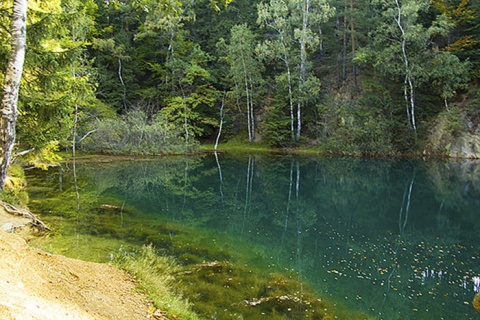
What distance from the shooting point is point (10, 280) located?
3822mm

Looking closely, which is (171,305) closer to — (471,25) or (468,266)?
(468,266)

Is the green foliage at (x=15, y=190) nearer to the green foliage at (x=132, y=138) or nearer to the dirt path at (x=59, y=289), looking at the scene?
the dirt path at (x=59, y=289)

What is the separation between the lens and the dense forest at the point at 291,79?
2828 centimetres

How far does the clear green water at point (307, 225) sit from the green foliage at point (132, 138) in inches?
271

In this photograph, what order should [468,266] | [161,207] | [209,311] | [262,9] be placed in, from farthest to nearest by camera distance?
1. [262,9]
2. [161,207]
3. [468,266]
4. [209,311]

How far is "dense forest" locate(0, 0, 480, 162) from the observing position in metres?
28.3

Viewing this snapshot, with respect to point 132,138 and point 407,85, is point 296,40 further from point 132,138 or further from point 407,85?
point 132,138

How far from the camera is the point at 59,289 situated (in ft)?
13.9

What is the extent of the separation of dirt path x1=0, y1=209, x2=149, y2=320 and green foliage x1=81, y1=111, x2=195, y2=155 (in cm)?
2351

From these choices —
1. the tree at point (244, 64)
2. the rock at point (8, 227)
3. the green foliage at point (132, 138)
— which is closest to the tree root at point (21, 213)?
the rock at point (8, 227)

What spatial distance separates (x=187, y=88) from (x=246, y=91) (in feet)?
21.3

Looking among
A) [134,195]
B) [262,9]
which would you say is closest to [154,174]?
[134,195]

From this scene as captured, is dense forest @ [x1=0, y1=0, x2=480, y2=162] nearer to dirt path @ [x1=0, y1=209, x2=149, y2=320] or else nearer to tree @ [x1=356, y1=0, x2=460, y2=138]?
tree @ [x1=356, y1=0, x2=460, y2=138]

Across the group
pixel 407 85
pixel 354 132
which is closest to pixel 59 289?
pixel 354 132
